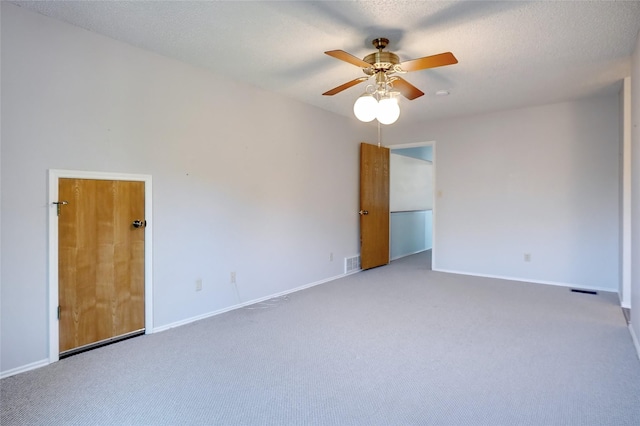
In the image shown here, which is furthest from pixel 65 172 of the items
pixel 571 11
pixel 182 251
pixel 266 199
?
pixel 571 11

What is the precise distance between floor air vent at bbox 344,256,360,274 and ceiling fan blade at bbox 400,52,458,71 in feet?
10.7

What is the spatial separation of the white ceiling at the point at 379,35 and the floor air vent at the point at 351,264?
265 cm

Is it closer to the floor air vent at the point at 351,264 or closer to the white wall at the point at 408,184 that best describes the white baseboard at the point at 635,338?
the floor air vent at the point at 351,264

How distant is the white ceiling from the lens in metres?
2.28

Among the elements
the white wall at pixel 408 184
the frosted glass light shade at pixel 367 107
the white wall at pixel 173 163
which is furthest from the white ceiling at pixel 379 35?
the white wall at pixel 408 184

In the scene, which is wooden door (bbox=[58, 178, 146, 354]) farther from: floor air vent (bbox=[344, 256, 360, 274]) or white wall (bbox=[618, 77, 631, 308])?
white wall (bbox=[618, 77, 631, 308])

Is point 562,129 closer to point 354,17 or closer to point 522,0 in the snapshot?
point 522,0

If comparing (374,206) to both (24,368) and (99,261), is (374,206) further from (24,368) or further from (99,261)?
(24,368)

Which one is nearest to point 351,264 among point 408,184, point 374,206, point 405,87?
point 374,206

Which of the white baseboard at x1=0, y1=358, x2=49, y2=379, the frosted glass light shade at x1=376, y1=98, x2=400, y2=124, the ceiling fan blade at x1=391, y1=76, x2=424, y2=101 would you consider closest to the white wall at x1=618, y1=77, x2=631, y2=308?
the ceiling fan blade at x1=391, y1=76, x2=424, y2=101

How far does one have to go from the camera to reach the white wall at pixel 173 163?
2301mm

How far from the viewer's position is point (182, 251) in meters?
3.20

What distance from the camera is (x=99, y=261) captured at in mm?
2688

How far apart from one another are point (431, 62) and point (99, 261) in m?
2.92
